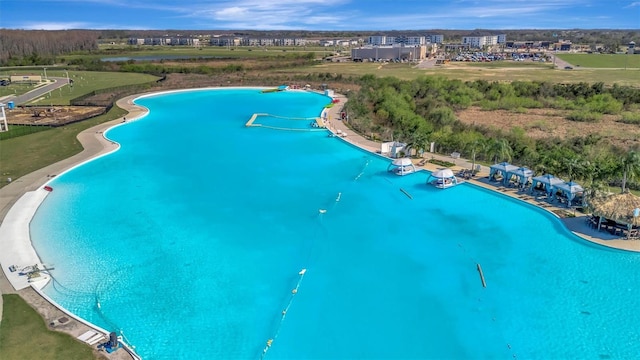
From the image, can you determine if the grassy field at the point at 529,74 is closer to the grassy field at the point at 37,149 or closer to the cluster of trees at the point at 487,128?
the cluster of trees at the point at 487,128

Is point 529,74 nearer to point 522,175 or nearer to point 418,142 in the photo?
point 418,142

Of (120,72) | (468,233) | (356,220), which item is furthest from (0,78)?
(468,233)

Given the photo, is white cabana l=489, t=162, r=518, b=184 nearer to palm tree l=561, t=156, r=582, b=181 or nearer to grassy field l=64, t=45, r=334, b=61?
palm tree l=561, t=156, r=582, b=181

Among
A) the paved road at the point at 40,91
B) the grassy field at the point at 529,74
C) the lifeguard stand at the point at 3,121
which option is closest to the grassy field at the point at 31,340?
the lifeguard stand at the point at 3,121

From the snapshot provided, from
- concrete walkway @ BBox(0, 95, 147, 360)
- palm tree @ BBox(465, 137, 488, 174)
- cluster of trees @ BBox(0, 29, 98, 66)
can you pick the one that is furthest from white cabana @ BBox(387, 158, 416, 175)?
cluster of trees @ BBox(0, 29, 98, 66)

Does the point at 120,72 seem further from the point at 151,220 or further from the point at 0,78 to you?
the point at 151,220

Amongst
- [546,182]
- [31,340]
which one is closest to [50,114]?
[31,340]
